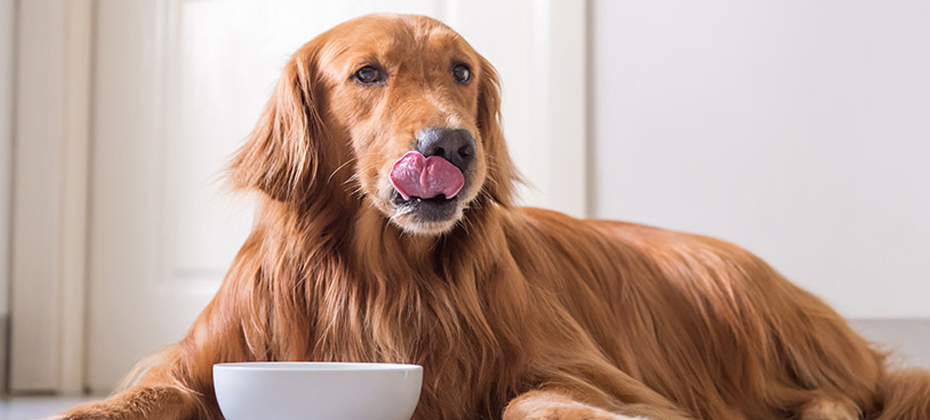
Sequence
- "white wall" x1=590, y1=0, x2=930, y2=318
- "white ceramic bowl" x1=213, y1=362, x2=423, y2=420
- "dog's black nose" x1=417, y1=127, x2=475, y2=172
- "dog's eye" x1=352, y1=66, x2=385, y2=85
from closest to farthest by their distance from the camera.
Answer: "white ceramic bowl" x1=213, y1=362, x2=423, y2=420, "dog's black nose" x1=417, y1=127, x2=475, y2=172, "dog's eye" x1=352, y1=66, x2=385, y2=85, "white wall" x1=590, y1=0, x2=930, y2=318

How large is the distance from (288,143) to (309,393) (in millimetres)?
425

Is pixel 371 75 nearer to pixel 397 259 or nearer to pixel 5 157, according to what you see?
pixel 397 259

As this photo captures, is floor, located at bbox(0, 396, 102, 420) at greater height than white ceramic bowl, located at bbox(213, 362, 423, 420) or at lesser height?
lesser

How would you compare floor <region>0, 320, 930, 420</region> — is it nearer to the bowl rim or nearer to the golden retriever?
the golden retriever

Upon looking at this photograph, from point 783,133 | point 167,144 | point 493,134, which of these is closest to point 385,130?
point 493,134

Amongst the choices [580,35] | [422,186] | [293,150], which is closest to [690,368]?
[422,186]

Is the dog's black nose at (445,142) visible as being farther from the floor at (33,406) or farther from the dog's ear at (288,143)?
the floor at (33,406)

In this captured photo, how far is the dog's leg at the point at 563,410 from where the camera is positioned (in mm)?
1088

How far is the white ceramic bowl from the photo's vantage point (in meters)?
1.06

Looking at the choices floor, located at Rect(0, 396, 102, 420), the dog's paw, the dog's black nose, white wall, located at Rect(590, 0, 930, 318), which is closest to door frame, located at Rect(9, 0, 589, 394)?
floor, located at Rect(0, 396, 102, 420)

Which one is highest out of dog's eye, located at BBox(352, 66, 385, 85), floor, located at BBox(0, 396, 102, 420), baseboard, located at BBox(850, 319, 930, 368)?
dog's eye, located at BBox(352, 66, 385, 85)

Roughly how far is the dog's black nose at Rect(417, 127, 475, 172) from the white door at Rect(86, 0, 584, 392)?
1504 millimetres

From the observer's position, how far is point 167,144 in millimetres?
2811

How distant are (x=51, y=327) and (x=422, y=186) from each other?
194 cm
